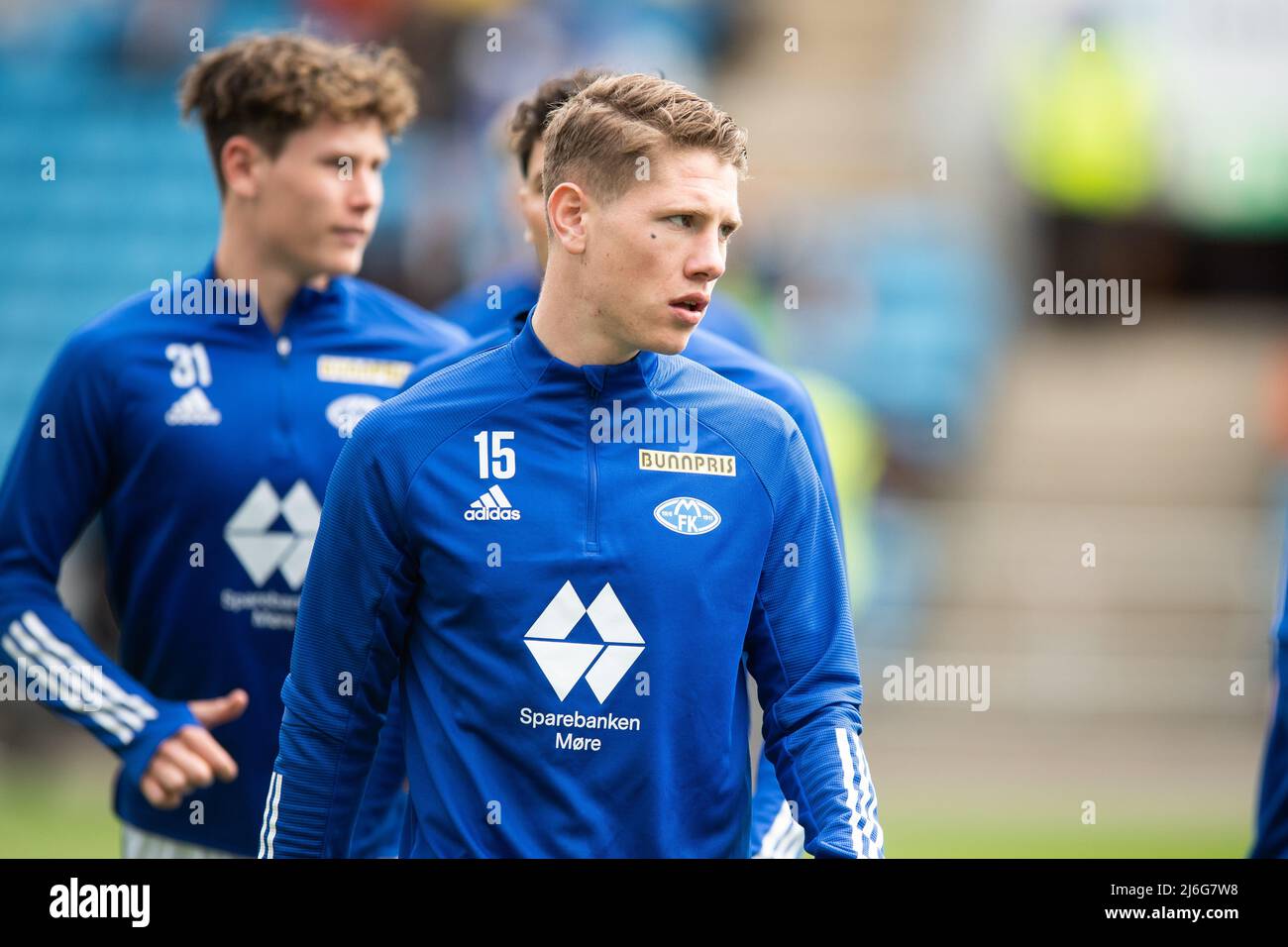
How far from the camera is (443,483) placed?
326 centimetres

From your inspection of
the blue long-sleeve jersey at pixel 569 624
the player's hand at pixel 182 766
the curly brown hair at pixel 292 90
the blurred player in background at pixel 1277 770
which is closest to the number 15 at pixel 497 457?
the blue long-sleeve jersey at pixel 569 624

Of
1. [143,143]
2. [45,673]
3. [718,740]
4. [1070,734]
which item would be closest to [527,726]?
[718,740]

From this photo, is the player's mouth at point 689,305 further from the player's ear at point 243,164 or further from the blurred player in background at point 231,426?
the player's ear at point 243,164

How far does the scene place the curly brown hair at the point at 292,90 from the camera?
14.8ft

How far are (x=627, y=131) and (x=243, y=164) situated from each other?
1706mm

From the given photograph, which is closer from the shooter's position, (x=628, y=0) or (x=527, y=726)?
(x=527, y=726)

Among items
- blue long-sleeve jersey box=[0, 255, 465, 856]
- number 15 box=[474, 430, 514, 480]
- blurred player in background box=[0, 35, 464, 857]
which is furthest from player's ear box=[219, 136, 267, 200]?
number 15 box=[474, 430, 514, 480]

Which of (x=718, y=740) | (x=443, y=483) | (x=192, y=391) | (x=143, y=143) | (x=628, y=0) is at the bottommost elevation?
(x=718, y=740)

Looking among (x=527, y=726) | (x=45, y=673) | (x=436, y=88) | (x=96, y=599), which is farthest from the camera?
(x=436, y=88)

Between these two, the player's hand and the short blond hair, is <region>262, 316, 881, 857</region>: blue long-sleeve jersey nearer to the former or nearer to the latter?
the short blond hair

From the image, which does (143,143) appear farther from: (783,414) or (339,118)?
(783,414)

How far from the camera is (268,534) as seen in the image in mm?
4473

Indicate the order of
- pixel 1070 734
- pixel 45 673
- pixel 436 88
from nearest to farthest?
pixel 45 673 → pixel 1070 734 → pixel 436 88

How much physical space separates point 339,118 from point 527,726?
6.26 ft
